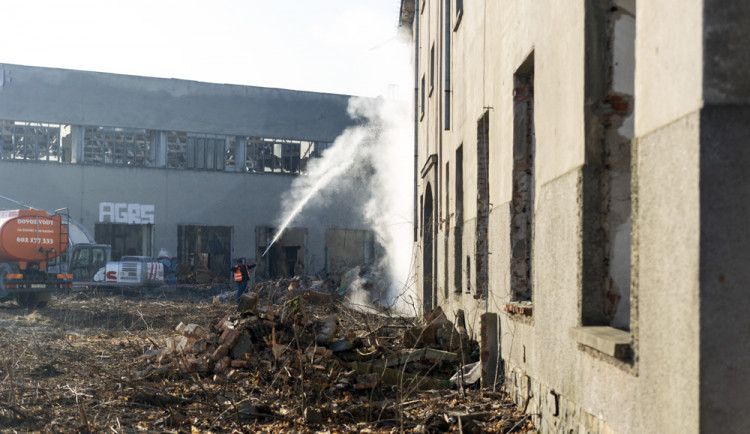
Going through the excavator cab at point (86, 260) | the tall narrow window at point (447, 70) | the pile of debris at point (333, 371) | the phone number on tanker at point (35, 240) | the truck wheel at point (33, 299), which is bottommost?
the truck wheel at point (33, 299)

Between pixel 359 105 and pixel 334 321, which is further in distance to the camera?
pixel 359 105

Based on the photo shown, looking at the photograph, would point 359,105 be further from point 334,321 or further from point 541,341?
point 541,341

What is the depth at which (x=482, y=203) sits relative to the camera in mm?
9695

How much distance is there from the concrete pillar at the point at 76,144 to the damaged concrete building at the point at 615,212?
27.7 meters

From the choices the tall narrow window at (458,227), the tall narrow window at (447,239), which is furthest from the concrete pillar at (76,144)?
the tall narrow window at (458,227)

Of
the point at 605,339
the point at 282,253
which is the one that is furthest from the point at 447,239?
the point at 282,253

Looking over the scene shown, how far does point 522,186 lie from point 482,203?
2.22 metres

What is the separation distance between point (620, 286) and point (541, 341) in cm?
143

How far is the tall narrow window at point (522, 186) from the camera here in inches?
295

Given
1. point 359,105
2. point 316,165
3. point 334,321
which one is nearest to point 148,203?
point 316,165

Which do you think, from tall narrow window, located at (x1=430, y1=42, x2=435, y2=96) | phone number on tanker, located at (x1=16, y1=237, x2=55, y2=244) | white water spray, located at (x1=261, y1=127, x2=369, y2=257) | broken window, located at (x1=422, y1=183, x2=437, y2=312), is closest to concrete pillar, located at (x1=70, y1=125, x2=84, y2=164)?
white water spray, located at (x1=261, y1=127, x2=369, y2=257)

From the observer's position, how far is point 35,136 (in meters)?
33.1

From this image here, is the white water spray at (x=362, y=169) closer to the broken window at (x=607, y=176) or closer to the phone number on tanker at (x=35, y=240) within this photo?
the phone number on tanker at (x=35, y=240)

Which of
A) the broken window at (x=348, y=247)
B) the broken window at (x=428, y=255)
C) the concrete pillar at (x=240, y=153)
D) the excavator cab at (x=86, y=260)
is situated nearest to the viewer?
the broken window at (x=428, y=255)
